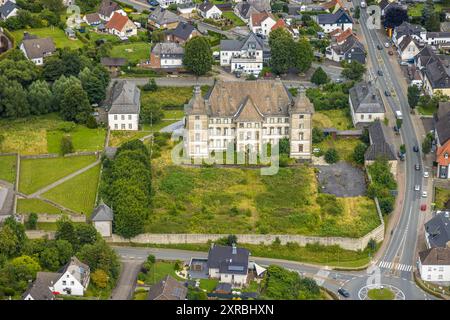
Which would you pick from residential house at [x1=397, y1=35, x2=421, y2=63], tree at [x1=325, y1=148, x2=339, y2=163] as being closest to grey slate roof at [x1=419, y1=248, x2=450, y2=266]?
tree at [x1=325, y1=148, x2=339, y2=163]

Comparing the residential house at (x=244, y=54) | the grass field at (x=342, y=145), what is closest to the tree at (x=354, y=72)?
the residential house at (x=244, y=54)

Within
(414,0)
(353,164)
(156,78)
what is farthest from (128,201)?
(414,0)

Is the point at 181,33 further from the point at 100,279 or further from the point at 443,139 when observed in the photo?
the point at 100,279

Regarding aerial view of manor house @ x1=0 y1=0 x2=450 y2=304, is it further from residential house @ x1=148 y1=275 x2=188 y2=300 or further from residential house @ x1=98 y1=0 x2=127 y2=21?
residential house @ x1=98 y1=0 x2=127 y2=21

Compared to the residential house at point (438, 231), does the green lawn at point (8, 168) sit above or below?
above

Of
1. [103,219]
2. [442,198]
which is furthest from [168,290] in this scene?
[442,198]

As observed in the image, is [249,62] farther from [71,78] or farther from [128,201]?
[128,201]

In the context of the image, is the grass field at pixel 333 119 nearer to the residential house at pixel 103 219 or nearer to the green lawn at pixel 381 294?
the residential house at pixel 103 219
